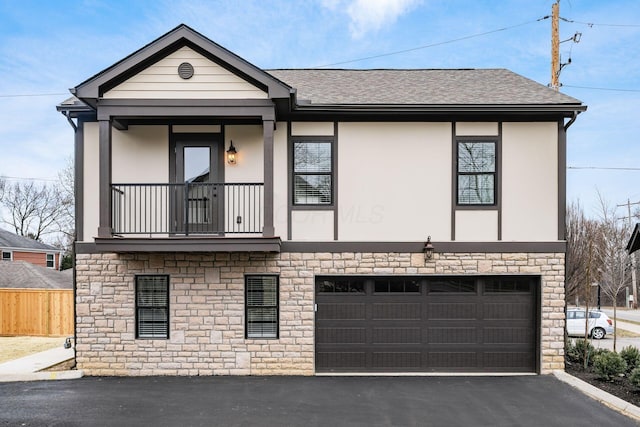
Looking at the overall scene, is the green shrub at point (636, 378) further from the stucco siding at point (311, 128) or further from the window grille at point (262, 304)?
the stucco siding at point (311, 128)

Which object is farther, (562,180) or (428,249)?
(562,180)

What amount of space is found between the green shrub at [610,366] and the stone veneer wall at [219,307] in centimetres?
72

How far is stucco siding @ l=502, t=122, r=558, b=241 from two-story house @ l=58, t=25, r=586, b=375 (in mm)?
28

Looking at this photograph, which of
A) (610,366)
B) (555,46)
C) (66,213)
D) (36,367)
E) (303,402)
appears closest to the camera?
(303,402)

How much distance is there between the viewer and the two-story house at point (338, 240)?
30.9ft

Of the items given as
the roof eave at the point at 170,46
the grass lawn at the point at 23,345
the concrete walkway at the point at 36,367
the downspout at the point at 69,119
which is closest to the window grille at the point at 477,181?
the roof eave at the point at 170,46

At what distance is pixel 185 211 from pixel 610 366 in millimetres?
8799

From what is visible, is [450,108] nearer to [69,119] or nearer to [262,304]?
[262,304]

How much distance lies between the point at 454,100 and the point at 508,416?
6.04 metres

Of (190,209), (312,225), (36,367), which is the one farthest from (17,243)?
(312,225)

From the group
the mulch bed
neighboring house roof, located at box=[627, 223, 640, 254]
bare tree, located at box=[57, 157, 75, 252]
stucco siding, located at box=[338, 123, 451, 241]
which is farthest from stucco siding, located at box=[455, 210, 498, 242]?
bare tree, located at box=[57, 157, 75, 252]

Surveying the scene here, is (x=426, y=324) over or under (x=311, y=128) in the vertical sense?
under

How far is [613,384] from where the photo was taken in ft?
28.1

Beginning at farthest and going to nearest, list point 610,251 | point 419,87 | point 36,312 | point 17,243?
point 17,243 < point 610,251 < point 36,312 < point 419,87
